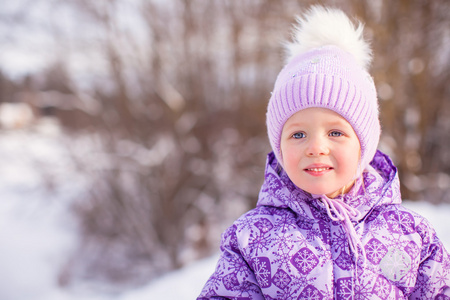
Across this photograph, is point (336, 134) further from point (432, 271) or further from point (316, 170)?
point (432, 271)

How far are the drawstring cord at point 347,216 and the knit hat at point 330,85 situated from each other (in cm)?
17

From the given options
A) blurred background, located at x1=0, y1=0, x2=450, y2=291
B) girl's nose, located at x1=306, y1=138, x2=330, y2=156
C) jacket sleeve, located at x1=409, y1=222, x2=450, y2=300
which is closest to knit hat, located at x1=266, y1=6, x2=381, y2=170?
girl's nose, located at x1=306, y1=138, x2=330, y2=156

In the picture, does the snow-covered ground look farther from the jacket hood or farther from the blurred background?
the jacket hood

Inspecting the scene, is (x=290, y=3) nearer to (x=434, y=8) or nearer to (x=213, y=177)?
(x=434, y=8)

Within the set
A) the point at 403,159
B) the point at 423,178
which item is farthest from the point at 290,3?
the point at 423,178

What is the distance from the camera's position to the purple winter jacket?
126 cm

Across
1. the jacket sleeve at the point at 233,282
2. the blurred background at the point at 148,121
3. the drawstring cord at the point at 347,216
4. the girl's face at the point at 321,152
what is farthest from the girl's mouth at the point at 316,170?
the blurred background at the point at 148,121

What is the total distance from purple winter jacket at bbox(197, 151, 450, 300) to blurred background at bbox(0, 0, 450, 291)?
615cm

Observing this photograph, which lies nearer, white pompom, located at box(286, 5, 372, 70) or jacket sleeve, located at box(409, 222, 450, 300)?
jacket sleeve, located at box(409, 222, 450, 300)

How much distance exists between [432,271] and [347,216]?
0.34 m

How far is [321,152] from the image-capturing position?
127 centimetres

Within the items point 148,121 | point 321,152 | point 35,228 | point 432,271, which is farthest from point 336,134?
point 35,228

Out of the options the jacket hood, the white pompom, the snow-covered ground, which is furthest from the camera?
the snow-covered ground

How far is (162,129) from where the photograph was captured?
940 centimetres
